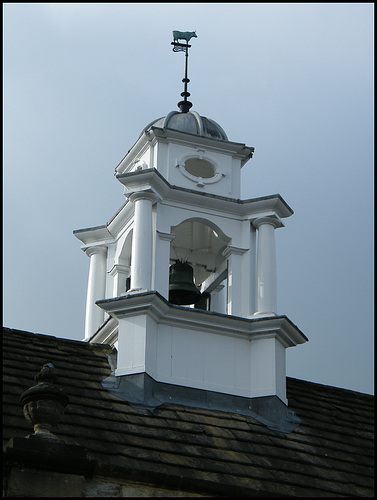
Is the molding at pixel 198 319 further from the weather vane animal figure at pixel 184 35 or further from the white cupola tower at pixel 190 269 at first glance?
the weather vane animal figure at pixel 184 35

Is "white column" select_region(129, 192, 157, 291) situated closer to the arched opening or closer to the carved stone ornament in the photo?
the arched opening

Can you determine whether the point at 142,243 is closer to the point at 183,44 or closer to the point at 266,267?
the point at 266,267

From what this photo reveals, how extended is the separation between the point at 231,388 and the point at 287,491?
2526 mm

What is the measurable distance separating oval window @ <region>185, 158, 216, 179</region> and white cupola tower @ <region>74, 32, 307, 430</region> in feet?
0.06

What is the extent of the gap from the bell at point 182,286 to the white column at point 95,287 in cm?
113

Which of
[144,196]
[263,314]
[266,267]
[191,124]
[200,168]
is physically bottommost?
[263,314]

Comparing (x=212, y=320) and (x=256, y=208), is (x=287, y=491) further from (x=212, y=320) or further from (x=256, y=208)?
(x=256, y=208)

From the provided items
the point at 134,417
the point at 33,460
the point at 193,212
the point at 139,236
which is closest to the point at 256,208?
the point at 193,212

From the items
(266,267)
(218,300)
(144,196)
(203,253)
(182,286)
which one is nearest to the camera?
(144,196)

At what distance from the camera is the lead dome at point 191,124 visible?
679 inches

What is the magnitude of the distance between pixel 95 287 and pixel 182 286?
1.45 m

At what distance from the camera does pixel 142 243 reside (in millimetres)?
15422

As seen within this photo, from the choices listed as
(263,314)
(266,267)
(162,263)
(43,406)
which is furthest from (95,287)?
(43,406)

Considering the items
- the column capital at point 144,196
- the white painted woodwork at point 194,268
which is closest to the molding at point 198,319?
the white painted woodwork at point 194,268
